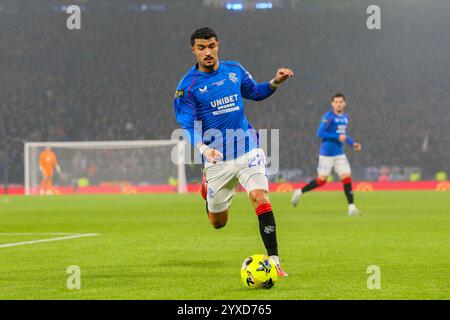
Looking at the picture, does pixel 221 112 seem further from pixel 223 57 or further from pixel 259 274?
pixel 223 57

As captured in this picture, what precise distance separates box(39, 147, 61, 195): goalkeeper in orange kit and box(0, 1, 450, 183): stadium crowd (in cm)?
648

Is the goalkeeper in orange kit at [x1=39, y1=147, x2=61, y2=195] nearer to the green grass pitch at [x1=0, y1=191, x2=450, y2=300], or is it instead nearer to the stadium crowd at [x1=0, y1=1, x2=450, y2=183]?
the stadium crowd at [x1=0, y1=1, x2=450, y2=183]

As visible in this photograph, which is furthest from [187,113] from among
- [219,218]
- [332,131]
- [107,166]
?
[107,166]

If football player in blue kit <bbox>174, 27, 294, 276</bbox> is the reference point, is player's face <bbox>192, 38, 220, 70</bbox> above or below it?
above

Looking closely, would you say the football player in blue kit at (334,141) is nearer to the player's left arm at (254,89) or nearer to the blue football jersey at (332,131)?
the blue football jersey at (332,131)

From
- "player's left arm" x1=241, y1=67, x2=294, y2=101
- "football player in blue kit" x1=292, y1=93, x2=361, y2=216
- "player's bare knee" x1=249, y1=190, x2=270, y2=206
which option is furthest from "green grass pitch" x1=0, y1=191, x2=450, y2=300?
"player's left arm" x1=241, y1=67, x2=294, y2=101

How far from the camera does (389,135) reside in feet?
119

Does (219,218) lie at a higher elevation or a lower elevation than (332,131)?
lower

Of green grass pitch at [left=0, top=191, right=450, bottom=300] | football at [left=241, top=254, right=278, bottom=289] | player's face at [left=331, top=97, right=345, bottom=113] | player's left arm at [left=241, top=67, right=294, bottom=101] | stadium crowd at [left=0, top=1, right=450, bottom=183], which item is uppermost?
stadium crowd at [left=0, top=1, right=450, bottom=183]

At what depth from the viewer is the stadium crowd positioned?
37594mm

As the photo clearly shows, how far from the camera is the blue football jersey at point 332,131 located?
16.1m

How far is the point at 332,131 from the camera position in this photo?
16203mm

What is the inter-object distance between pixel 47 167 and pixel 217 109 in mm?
22755

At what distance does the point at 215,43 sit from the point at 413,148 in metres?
29.2
